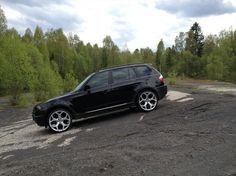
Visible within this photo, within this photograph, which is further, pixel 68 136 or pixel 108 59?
pixel 108 59

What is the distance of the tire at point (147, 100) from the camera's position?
39.7 ft

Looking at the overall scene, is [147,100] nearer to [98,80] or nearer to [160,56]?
[98,80]

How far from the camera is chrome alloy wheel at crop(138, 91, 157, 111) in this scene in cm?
1212

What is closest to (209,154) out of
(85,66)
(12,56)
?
(12,56)

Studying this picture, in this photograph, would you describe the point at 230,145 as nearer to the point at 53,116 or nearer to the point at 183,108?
the point at 183,108

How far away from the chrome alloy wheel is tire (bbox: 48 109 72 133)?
8.35 feet

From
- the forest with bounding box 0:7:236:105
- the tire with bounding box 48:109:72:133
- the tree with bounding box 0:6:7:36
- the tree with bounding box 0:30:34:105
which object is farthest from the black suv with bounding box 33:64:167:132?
the tree with bounding box 0:6:7:36

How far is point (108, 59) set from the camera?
276 feet

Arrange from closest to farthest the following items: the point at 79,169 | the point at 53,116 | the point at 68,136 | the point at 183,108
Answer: the point at 79,169 → the point at 68,136 → the point at 53,116 → the point at 183,108

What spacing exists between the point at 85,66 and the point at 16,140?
237ft

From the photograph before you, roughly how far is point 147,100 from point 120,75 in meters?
1.28

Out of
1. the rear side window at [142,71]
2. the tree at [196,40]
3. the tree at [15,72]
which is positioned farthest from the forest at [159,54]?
the rear side window at [142,71]

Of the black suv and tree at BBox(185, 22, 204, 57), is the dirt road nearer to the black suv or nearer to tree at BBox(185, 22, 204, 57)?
the black suv

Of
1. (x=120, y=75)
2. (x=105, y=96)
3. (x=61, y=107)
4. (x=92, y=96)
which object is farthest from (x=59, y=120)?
(x=120, y=75)
